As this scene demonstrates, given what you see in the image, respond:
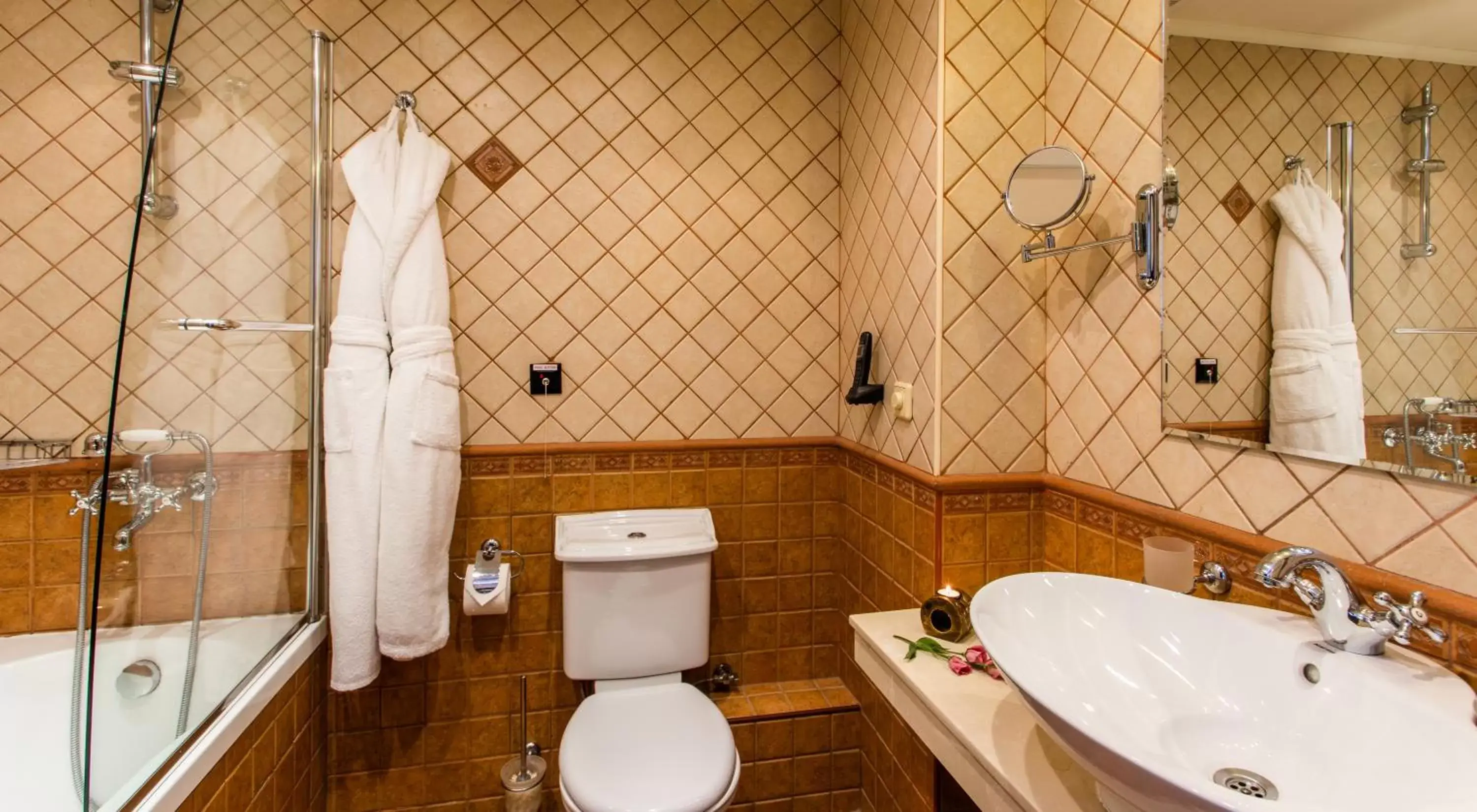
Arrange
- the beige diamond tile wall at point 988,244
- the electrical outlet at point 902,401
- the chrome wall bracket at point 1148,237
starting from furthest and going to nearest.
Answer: the electrical outlet at point 902,401, the beige diamond tile wall at point 988,244, the chrome wall bracket at point 1148,237

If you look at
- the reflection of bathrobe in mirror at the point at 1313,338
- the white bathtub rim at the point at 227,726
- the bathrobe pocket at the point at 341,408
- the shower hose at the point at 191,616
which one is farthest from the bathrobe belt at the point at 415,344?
the reflection of bathrobe in mirror at the point at 1313,338

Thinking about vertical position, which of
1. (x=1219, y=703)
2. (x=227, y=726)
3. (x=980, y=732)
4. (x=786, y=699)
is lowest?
(x=786, y=699)

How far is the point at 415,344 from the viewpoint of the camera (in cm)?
167

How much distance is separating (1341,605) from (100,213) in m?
2.45

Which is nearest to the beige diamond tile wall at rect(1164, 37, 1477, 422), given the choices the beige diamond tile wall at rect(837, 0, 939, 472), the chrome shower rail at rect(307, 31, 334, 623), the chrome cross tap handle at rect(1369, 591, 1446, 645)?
the chrome cross tap handle at rect(1369, 591, 1446, 645)

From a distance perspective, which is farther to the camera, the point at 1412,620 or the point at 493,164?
the point at 493,164

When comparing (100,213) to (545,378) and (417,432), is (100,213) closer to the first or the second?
(417,432)

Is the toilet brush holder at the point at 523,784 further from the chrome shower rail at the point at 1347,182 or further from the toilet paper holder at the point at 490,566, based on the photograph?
the chrome shower rail at the point at 1347,182

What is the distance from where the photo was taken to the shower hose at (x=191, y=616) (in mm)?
1018

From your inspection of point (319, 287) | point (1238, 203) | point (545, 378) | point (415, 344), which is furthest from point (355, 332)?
point (1238, 203)

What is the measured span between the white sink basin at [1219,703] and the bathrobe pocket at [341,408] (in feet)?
4.97

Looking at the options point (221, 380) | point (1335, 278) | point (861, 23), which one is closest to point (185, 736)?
point (221, 380)

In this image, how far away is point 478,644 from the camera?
1.87 m

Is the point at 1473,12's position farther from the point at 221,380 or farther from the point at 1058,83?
the point at 221,380
